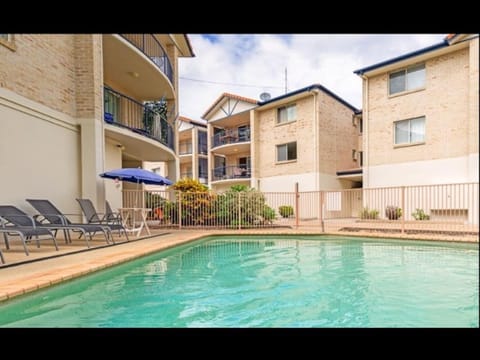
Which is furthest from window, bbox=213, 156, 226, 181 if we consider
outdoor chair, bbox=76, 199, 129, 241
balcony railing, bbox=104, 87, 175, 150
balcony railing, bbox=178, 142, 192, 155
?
outdoor chair, bbox=76, 199, 129, 241

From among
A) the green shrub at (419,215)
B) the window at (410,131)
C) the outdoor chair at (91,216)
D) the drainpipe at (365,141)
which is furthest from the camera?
the drainpipe at (365,141)

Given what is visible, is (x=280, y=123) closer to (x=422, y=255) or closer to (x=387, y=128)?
(x=387, y=128)

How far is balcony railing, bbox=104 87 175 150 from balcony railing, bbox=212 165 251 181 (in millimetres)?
9536

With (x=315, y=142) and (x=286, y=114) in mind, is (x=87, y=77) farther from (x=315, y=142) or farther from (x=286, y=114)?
(x=286, y=114)

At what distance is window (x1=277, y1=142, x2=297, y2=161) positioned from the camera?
18.5 m

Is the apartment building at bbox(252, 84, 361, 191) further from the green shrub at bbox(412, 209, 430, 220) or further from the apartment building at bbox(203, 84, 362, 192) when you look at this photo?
the green shrub at bbox(412, 209, 430, 220)

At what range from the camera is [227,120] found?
2288cm

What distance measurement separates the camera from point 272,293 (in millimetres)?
3924

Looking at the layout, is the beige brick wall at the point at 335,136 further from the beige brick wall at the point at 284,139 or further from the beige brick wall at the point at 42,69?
the beige brick wall at the point at 42,69

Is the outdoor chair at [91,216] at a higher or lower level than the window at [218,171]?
lower

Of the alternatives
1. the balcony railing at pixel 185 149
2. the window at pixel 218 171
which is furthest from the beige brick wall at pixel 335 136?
the balcony railing at pixel 185 149

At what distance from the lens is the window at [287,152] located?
18.5 metres

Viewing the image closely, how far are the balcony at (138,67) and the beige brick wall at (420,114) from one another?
30.6 ft

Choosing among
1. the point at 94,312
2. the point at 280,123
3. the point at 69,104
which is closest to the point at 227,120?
the point at 280,123
